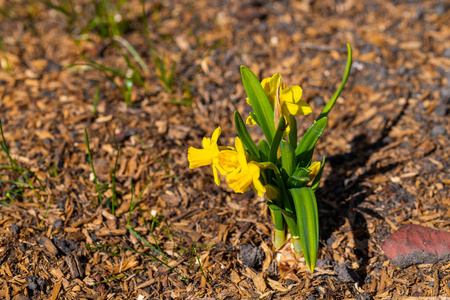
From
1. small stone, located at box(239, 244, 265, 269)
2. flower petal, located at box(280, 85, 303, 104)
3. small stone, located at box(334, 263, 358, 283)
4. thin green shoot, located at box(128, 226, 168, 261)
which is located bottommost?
small stone, located at box(334, 263, 358, 283)

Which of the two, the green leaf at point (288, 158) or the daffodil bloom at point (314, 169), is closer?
the green leaf at point (288, 158)

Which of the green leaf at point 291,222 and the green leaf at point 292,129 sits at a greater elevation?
the green leaf at point 292,129

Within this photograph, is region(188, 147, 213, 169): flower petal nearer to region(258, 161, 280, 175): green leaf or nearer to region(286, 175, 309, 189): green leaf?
region(258, 161, 280, 175): green leaf

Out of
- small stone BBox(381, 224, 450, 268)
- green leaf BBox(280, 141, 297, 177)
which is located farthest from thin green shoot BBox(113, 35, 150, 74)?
small stone BBox(381, 224, 450, 268)

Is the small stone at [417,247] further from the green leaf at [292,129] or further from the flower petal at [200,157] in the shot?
the flower petal at [200,157]

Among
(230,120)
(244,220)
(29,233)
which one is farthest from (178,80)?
(29,233)

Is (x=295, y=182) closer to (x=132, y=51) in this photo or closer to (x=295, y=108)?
(x=295, y=108)

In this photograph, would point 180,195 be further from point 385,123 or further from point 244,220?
point 385,123

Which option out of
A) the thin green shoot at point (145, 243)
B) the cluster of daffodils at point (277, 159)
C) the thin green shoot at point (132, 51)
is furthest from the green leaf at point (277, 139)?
the thin green shoot at point (132, 51)
